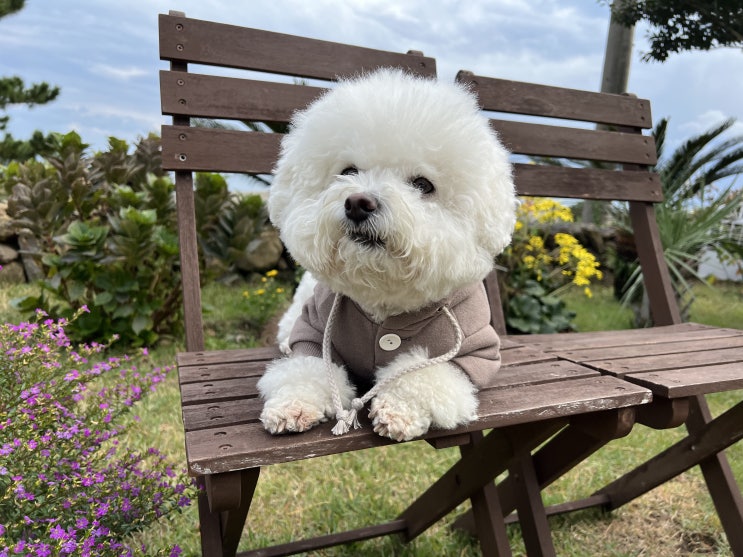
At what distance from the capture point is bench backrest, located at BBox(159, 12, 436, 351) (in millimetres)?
1998

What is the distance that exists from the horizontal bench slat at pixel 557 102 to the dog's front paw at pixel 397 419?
1550mm

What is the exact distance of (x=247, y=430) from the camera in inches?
44.6

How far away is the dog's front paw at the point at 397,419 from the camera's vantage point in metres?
1.11

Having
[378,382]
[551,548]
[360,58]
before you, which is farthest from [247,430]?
[360,58]

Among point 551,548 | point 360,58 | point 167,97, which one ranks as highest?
point 360,58

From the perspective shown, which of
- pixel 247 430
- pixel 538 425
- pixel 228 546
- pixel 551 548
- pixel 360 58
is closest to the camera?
pixel 247 430

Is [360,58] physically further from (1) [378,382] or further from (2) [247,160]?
(1) [378,382]

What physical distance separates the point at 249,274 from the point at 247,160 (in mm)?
4101

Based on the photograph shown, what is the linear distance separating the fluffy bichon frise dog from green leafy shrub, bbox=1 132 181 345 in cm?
247

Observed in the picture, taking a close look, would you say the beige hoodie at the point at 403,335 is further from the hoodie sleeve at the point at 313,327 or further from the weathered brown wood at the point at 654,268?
the weathered brown wood at the point at 654,268

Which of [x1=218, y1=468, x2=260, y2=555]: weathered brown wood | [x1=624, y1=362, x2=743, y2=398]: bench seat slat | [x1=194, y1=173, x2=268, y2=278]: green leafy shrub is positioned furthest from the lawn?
[x1=194, y1=173, x2=268, y2=278]: green leafy shrub

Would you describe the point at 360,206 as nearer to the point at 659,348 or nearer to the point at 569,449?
the point at 569,449

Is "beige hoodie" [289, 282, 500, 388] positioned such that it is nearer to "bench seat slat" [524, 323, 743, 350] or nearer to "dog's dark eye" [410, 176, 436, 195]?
"dog's dark eye" [410, 176, 436, 195]

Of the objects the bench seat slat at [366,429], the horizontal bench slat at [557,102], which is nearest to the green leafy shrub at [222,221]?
the horizontal bench slat at [557,102]
